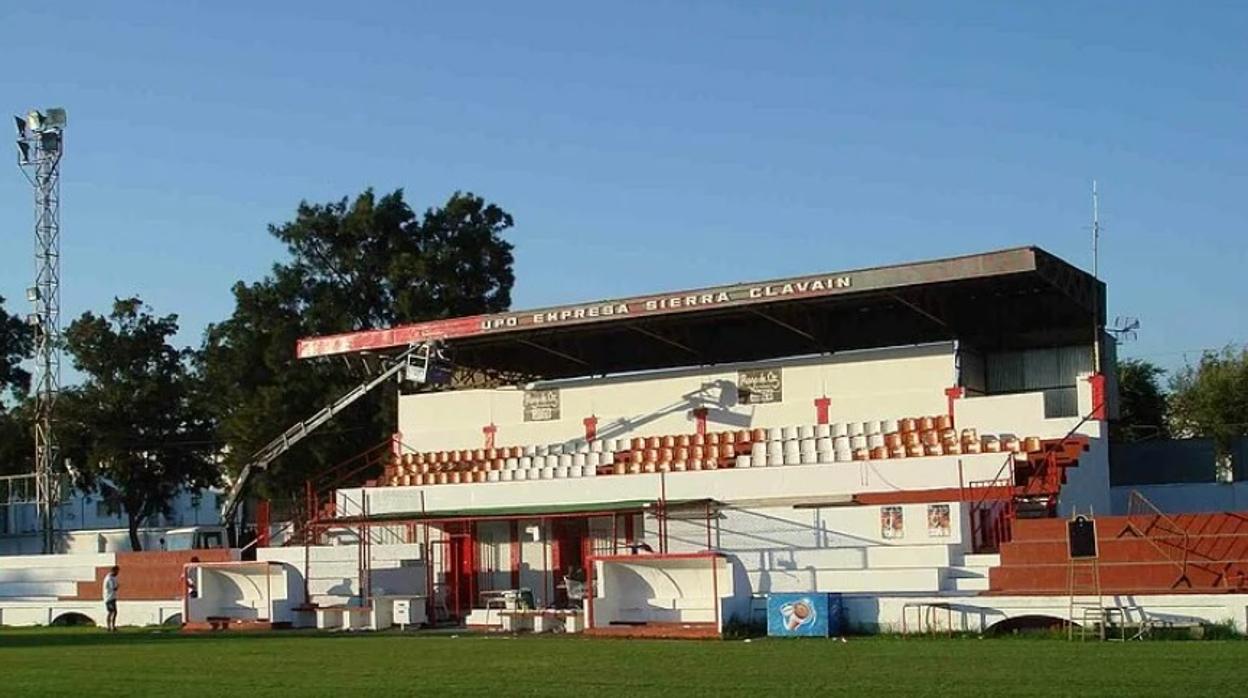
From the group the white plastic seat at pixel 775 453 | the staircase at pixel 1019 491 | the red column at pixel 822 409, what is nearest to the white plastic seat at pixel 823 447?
the white plastic seat at pixel 775 453

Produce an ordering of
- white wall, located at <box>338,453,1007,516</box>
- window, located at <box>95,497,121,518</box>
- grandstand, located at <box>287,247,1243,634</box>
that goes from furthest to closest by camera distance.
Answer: window, located at <box>95,497,121,518</box> < white wall, located at <box>338,453,1007,516</box> < grandstand, located at <box>287,247,1243,634</box>

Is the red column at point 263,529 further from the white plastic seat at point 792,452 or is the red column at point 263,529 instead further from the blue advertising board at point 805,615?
the blue advertising board at point 805,615

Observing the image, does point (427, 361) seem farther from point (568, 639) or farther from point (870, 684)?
point (870, 684)

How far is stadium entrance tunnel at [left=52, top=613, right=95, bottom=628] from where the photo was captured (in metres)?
41.0

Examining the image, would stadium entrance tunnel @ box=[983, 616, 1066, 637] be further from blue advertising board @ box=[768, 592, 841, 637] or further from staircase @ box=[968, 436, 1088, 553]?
staircase @ box=[968, 436, 1088, 553]

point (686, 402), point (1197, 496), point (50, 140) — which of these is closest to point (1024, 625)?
point (1197, 496)

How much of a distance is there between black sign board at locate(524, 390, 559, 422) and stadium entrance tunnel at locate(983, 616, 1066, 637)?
2064 cm

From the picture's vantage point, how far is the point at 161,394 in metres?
64.6

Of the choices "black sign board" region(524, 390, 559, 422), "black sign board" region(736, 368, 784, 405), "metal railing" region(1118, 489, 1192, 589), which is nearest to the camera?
"metal railing" region(1118, 489, 1192, 589)

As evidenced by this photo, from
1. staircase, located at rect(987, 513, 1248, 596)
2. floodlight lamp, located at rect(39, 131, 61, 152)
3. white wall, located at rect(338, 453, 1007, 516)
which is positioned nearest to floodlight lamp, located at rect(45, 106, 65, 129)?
floodlight lamp, located at rect(39, 131, 61, 152)

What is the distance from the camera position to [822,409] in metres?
40.8

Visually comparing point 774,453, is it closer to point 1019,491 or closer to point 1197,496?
point 1019,491

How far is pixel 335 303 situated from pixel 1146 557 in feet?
121

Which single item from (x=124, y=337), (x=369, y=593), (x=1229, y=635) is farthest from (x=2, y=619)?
(x=1229, y=635)
